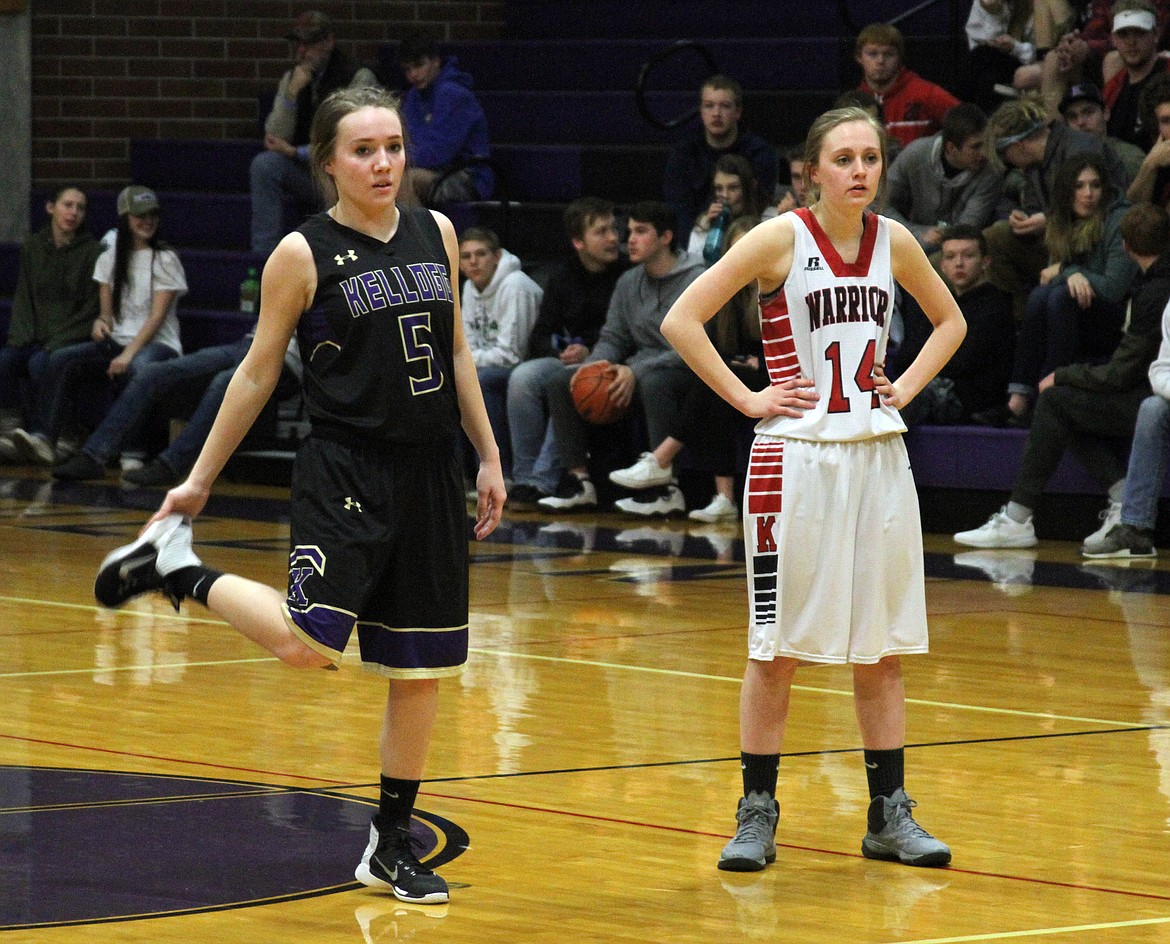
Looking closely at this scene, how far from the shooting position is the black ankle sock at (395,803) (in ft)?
12.9

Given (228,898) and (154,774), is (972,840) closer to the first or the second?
(228,898)

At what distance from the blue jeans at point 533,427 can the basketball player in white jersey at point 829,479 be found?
6.61 meters

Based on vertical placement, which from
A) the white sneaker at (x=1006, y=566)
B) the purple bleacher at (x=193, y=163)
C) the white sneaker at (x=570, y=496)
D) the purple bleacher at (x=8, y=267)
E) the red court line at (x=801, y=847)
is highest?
the purple bleacher at (x=193, y=163)

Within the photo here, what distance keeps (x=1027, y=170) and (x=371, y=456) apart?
7121 millimetres

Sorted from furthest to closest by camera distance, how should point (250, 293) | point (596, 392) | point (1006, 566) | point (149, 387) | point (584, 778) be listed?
point (250, 293) < point (149, 387) < point (596, 392) < point (1006, 566) < point (584, 778)

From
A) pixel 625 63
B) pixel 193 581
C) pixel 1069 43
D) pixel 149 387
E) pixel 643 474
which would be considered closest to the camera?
pixel 193 581

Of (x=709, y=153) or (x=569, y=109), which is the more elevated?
(x=569, y=109)

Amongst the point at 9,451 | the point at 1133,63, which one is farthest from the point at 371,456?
the point at 9,451

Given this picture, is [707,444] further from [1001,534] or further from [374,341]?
[374,341]

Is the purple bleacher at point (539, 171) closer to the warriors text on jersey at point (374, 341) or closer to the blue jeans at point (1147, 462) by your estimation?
the blue jeans at point (1147, 462)

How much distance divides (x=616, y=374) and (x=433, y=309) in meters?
6.65

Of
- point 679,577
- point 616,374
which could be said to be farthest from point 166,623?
point 616,374

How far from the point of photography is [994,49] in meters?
12.0

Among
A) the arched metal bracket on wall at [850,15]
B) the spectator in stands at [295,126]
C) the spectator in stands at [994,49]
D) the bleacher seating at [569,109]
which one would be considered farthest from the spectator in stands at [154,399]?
the spectator in stands at [994,49]
